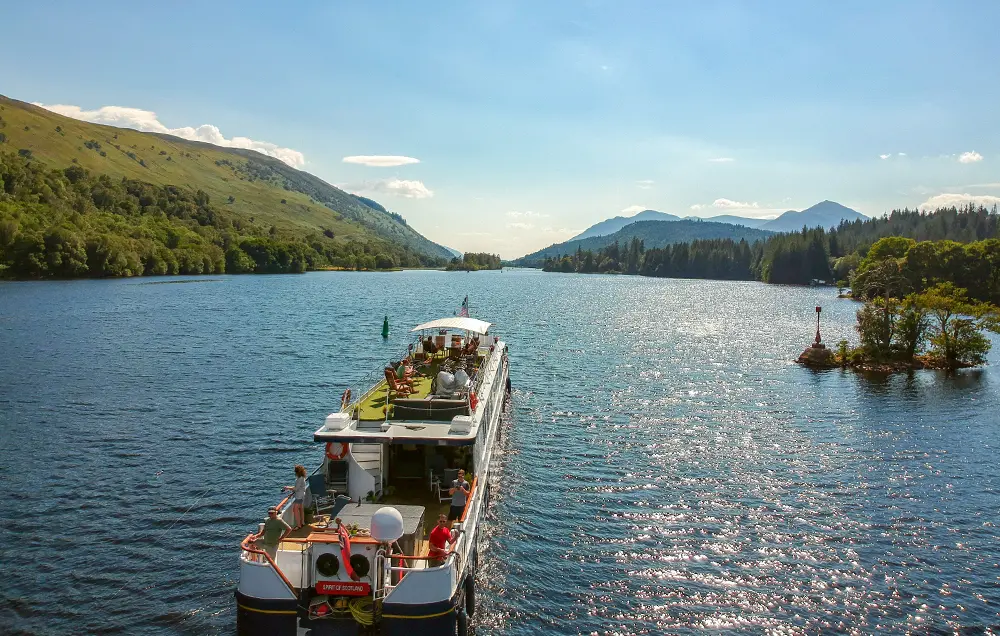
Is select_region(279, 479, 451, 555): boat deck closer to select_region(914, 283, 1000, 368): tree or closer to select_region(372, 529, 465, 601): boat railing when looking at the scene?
select_region(372, 529, 465, 601): boat railing

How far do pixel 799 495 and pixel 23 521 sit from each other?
33.7 meters

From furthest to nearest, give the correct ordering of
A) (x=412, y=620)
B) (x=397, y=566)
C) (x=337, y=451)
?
(x=337, y=451) < (x=397, y=566) < (x=412, y=620)

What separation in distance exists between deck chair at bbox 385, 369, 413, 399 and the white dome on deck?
1186 cm

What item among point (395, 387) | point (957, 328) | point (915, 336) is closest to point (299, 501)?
point (395, 387)

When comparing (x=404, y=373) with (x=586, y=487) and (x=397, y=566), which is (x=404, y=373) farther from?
(x=397, y=566)

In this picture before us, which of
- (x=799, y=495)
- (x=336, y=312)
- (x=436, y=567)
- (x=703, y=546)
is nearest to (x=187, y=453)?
(x=436, y=567)

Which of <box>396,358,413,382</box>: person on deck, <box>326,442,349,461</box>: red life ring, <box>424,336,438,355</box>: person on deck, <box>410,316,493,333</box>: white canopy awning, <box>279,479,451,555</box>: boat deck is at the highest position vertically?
<box>410,316,493,333</box>: white canopy awning

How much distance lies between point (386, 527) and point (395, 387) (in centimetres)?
1352

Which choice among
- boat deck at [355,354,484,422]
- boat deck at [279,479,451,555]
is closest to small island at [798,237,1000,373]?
boat deck at [355,354,484,422]

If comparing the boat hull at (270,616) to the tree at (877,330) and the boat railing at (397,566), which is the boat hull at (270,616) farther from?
the tree at (877,330)

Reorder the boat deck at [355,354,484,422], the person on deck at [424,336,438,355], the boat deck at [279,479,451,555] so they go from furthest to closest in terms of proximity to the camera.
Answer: the person on deck at [424,336,438,355]
the boat deck at [355,354,484,422]
the boat deck at [279,479,451,555]

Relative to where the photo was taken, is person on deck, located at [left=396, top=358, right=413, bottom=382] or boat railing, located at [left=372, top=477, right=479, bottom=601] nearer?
boat railing, located at [left=372, top=477, right=479, bottom=601]

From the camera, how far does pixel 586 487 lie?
31.9m

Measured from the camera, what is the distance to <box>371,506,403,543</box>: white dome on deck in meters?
17.1
